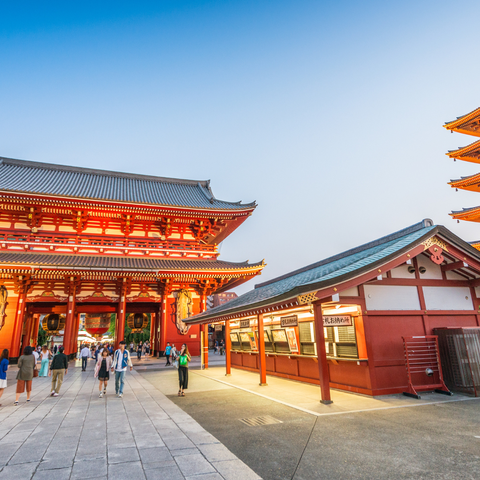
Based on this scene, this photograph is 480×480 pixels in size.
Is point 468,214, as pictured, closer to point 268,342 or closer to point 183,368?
point 268,342

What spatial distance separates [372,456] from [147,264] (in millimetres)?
19666

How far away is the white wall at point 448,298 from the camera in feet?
34.4

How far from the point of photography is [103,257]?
904 inches

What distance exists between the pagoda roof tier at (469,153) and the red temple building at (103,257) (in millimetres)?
16247

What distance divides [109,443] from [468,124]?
2785cm

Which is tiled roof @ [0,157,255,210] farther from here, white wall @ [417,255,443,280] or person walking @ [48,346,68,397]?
white wall @ [417,255,443,280]

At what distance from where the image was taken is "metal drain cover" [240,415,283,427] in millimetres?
7118

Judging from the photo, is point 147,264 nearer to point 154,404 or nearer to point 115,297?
point 115,297

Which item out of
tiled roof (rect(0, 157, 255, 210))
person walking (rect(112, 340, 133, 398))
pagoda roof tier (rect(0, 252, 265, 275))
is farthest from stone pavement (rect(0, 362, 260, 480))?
tiled roof (rect(0, 157, 255, 210))

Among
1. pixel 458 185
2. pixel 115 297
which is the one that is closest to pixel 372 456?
pixel 115 297

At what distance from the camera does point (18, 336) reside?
20.1 m

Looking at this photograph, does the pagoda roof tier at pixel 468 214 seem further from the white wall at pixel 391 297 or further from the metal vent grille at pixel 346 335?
the metal vent grille at pixel 346 335

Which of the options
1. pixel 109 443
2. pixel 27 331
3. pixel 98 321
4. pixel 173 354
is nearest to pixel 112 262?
pixel 173 354

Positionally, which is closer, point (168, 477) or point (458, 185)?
point (168, 477)
